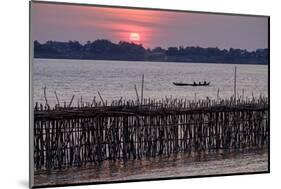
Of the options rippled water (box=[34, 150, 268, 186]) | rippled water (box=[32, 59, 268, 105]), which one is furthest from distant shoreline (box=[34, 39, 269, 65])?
rippled water (box=[34, 150, 268, 186])

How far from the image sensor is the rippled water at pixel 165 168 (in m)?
3.92

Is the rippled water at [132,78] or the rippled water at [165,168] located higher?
the rippled water at [132,78]

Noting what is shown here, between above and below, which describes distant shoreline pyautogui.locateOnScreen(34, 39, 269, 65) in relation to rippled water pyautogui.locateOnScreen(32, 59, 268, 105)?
above

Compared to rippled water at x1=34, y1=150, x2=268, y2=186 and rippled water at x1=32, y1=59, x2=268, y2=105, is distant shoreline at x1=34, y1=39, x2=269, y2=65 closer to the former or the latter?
rippled water at x1=32, y1=59, x2=268, y2=105

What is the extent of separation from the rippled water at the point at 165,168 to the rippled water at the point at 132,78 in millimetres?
474

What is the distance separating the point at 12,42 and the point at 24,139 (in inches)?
26.3

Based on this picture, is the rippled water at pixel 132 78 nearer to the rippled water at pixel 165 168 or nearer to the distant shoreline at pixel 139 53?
the distant shoreline at pixel 139 53

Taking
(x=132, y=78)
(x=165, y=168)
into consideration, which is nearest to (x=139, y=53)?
(x=132, y=78)

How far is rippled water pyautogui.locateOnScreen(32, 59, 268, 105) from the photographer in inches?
152

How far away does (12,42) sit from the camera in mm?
3773

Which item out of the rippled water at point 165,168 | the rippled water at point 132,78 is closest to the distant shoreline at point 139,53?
the rippled water at point 132,78

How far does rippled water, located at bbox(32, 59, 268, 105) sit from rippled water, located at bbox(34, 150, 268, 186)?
0.47 metres
